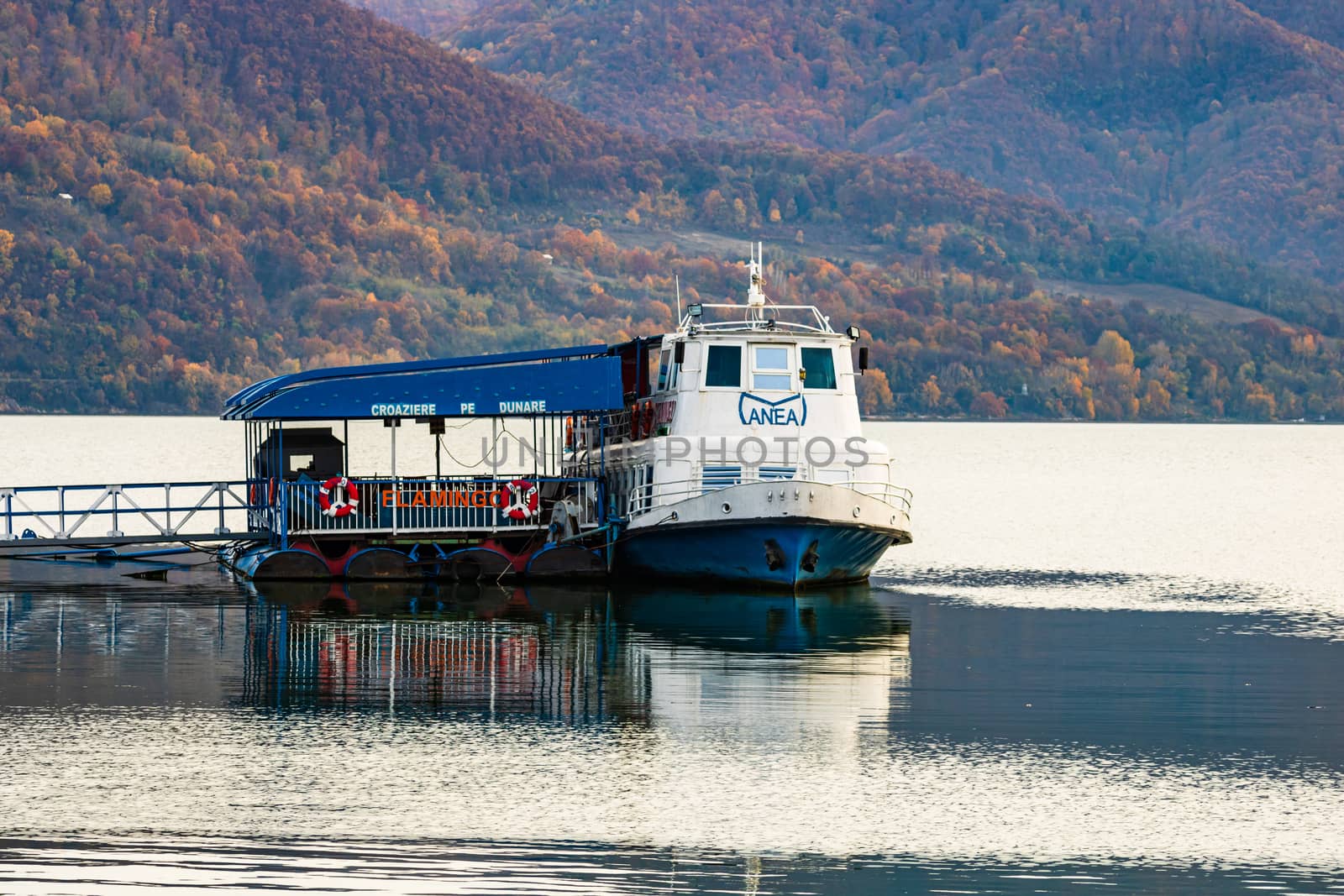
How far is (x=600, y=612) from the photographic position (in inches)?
1474

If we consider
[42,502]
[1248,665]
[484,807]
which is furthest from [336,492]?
[42,502]

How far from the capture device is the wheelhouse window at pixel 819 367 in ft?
137

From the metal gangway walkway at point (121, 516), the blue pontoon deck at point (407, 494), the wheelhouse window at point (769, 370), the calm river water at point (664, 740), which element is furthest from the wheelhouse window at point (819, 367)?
the metal gangway walkway at point (121, 516)

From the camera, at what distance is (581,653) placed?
31.5m

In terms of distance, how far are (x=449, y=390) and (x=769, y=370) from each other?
6995mm

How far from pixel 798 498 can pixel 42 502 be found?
164ft

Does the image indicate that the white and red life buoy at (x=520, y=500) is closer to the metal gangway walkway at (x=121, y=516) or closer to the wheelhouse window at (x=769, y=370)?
the metal gangway walkway at (x=121, y=516)

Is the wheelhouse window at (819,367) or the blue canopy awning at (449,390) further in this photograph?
the wheelhouse window at (819,367)

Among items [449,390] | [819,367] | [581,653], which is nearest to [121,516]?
[449,390]

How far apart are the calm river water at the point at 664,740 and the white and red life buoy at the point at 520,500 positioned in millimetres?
2892

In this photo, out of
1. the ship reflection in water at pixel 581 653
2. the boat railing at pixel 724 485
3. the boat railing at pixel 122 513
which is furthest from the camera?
the boat railing at pixel 122 513

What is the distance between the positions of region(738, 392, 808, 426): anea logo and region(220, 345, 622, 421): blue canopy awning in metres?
3.02

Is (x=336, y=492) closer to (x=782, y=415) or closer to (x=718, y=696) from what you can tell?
(x=782, y=415)

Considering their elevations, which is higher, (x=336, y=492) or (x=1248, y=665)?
(x=336, y=492)
